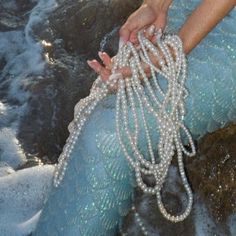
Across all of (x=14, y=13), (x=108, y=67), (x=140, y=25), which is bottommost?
(x=14, y=13)

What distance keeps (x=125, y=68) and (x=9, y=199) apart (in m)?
1.01

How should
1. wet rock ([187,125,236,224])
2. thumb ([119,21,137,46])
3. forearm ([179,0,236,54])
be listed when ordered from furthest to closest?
wet rock ([187,125,236,224]), thumb ([119,21,137,46]), forearm ([179,0,236,54])

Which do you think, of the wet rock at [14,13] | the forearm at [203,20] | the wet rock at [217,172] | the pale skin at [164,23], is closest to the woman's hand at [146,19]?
the pale skin at [164,23]

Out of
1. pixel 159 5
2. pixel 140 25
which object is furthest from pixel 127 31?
pixel 159 5

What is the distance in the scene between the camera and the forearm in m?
1.47

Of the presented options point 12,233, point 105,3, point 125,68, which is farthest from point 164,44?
point 105,3

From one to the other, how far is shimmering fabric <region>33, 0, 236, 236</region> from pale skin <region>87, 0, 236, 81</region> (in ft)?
0.31

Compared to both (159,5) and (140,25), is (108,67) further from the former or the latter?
(159,5)

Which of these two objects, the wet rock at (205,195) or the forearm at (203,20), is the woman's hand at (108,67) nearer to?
the forearm at (203,20)

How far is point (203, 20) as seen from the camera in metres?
1.51

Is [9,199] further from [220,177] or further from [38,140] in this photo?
[220,177]

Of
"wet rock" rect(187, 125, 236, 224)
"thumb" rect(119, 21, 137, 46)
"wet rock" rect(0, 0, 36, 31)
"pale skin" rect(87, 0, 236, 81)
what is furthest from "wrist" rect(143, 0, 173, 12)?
"wet rock" rect(0, 0, 36, 31)

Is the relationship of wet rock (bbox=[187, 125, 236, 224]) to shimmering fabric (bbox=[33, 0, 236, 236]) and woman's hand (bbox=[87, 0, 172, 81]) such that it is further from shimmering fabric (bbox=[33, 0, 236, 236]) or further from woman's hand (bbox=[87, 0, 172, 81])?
woman's hand (bbox=[87, 0, 172, 81])

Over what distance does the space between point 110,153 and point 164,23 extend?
415mm
